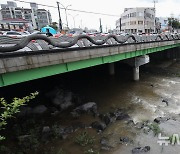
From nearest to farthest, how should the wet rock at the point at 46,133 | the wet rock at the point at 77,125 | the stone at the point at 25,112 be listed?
the wet rock at the point at 46,133 < the wet rock at the point at 77,125 < the stone at the point at 25,112

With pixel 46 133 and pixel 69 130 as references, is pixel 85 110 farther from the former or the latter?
pixel 46 133

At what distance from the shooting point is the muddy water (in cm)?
991

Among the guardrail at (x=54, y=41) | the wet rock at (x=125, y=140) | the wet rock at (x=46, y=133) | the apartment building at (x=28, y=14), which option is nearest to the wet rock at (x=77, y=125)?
the wet rock at (x=46, y=133)

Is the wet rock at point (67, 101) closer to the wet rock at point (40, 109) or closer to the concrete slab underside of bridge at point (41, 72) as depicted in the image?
the wet rock at point (40, 109)

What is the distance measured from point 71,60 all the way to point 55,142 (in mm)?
5189

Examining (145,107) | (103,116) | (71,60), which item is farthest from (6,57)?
(145,107)

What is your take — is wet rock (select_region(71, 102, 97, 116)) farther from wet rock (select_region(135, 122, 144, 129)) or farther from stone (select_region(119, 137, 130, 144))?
stone (select_region(119, 137, 130, 144))

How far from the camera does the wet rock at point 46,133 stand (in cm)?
1030

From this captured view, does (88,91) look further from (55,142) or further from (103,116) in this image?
(55,142)

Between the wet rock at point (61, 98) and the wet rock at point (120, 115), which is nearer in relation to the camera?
the wet rock at point (120, 115)

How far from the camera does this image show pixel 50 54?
9477 millimetres

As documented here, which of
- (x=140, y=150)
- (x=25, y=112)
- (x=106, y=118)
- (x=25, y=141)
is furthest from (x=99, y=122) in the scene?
(x=25, y=112)

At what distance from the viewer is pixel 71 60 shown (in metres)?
10.8

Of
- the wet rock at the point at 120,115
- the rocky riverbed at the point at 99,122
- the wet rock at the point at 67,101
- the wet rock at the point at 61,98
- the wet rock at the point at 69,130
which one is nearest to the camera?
the rocky riverbed at the point at 99,122
